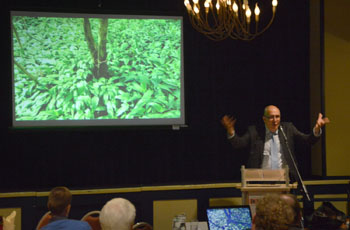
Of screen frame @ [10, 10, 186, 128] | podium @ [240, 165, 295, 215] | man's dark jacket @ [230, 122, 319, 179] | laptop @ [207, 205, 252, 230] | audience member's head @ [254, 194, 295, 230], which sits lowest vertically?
laptop @ [207, 205, 252, 230]

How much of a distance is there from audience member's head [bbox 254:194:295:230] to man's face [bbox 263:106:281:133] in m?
2.66

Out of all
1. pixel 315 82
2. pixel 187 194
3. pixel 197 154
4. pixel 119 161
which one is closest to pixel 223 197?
pixel 187 194

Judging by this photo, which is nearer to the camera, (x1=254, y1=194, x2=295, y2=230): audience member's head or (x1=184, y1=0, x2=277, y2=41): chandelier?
(x1=254, y1=194, x2=295, y2=230): audience member's head

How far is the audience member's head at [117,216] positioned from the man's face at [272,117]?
267 centimetres

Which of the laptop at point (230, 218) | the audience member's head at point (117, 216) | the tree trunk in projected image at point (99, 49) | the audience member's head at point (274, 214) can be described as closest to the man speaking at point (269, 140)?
the laptop at point (230, 218)

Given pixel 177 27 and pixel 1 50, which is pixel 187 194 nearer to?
pixel 177 27

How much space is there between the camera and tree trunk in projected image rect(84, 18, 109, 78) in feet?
19.5

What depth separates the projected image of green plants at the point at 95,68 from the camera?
19.0 feet

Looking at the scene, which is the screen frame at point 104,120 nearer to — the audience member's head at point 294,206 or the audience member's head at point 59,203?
the audience member's head at point 59,203

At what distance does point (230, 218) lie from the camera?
408 centimetres

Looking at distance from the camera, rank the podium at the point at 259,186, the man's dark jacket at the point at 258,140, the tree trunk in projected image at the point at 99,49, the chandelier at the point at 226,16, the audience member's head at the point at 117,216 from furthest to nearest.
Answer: the tree trunk in projected image at the point at 99,49, the man's dark jacket at the point at 258,140, the podium at the point at 259,186, the chandelier at the point at 226,16, the audience member's head at the point at 117,216

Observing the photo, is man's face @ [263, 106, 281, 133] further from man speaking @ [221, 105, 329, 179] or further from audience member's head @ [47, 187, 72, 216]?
audience member's head @ [47, 187, 72, 216]

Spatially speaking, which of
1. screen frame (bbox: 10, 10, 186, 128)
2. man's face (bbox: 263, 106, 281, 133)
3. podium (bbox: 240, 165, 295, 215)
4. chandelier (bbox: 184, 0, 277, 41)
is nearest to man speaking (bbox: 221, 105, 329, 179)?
man's face (bbox: 263, 106, 281, 133)

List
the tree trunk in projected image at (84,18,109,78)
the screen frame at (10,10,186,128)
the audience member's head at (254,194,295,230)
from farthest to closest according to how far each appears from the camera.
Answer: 1. the tree trunk in projected image at (84,18,109,78)
2. the screen frame at (10,10,186,128)
3. the audience member's head at (254,194,295,230)
